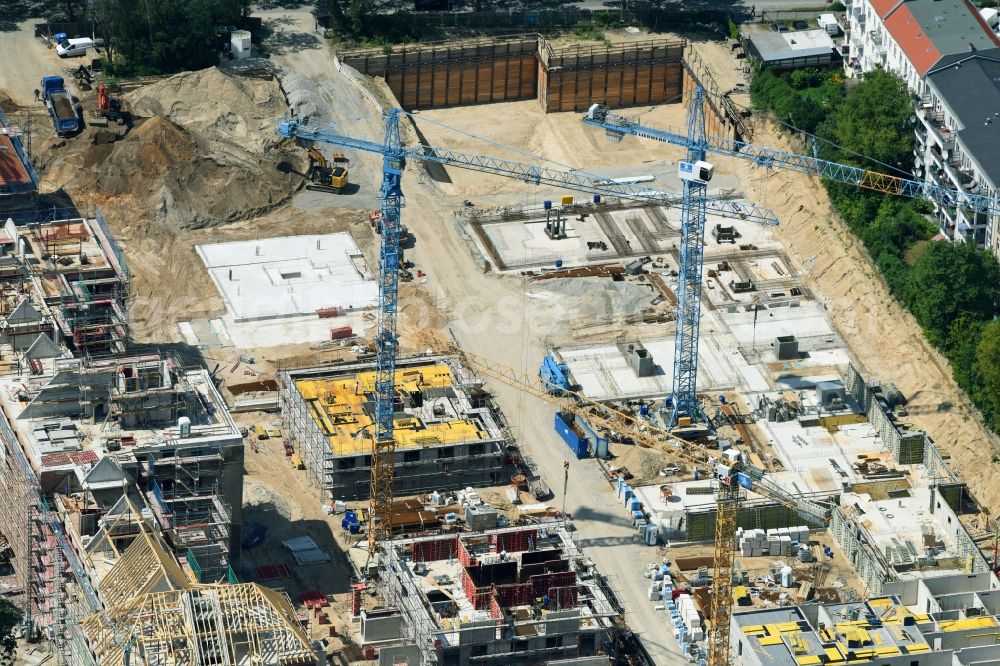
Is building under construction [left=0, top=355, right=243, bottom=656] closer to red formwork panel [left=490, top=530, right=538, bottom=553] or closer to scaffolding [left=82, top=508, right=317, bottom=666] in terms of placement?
scaffolding [left=82, top=508, right=317, bottom=666]

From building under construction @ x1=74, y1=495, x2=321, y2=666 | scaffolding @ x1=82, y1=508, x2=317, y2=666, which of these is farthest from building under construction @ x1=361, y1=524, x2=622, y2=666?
scaffolding @ x1=82, y1=508, x2=317, y2=666

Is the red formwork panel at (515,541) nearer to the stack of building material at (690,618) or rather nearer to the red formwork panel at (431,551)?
the red formwork panel at (431,551)

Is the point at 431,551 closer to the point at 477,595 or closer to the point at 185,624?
the point at 477,595

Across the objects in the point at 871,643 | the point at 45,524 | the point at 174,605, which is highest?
the point at 45,524

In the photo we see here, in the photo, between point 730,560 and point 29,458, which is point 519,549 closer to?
point 730,560

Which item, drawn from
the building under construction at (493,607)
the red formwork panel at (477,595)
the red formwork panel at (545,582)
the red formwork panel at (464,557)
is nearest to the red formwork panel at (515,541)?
the building under construction at (493,607)

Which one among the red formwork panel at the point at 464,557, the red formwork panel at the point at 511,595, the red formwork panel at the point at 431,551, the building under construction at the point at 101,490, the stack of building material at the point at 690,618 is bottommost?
the stack of building material at the point at 690,618

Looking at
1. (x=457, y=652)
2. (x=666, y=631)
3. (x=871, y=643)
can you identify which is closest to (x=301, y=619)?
(x=457, y=652)
